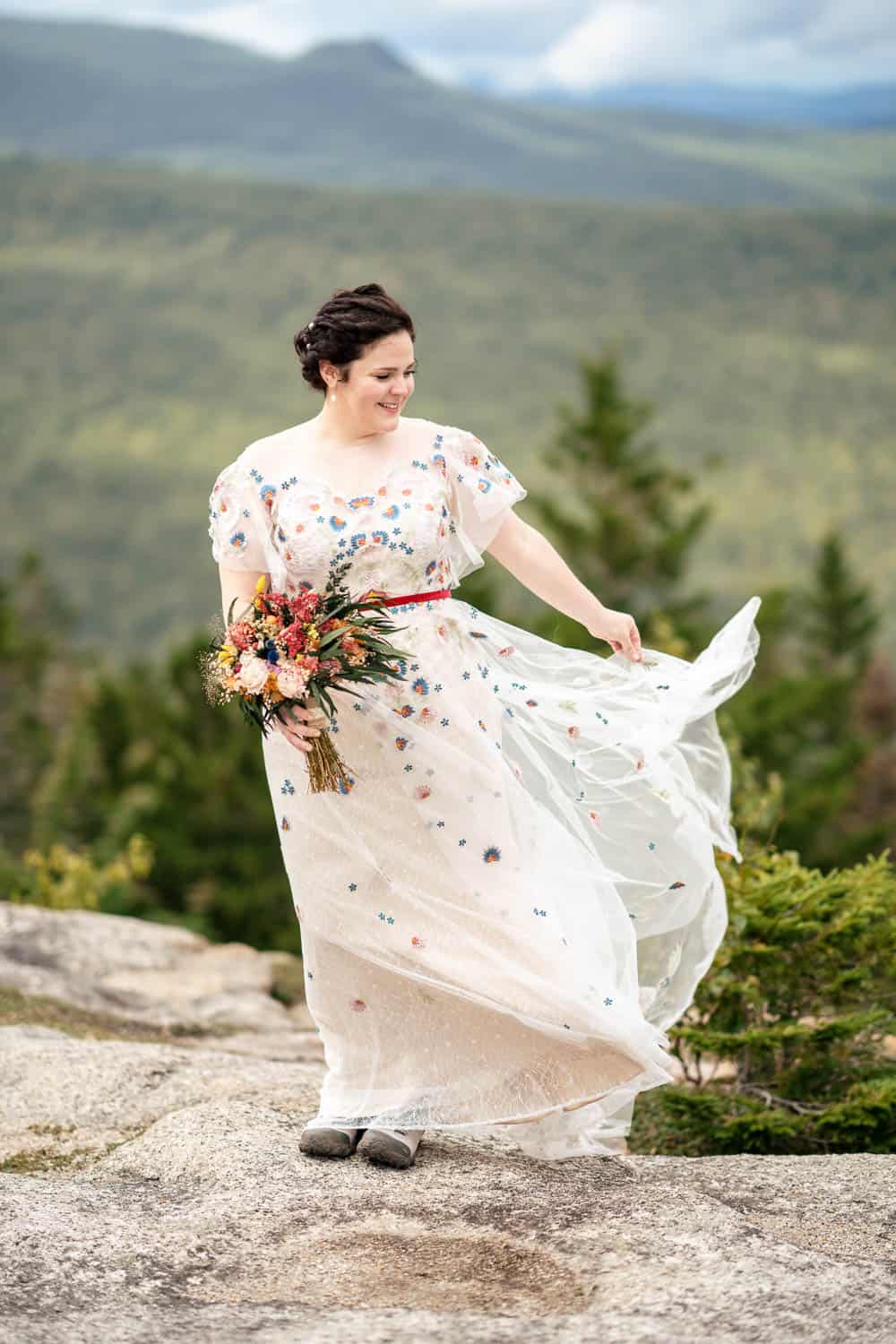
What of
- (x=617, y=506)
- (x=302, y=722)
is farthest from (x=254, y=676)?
(x=617, y=506)

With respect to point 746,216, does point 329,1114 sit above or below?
below

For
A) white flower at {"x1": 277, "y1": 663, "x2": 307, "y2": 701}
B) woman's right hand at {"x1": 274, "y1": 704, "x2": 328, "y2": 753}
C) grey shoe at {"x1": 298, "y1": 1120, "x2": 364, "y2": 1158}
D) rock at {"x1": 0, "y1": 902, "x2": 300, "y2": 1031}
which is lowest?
rock at {"x1": 0, "y1": 902, "x2": 300, "y2": 1031}

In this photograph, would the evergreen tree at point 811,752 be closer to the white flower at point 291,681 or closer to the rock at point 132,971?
the rock at point 132,971

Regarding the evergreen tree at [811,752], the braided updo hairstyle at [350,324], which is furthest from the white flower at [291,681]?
the evergreen tree at [811,752]

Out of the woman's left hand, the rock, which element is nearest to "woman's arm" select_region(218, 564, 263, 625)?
the woman's left hand

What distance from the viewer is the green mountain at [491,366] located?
407 ft

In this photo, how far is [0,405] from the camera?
154 meters

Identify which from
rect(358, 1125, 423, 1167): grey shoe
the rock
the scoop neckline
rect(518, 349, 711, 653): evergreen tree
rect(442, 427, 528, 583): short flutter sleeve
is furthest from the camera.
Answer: rect(518, 349, 711, 653): evergreen tree

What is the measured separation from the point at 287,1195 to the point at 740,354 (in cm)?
15691

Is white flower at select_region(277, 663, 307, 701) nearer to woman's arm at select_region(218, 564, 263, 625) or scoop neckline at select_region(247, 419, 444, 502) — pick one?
woman's arm at select_region(218, 564, 263, 625)

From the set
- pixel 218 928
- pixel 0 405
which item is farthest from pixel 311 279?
pixel 218 928

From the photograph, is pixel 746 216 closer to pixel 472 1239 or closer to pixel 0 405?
pixel 0 405

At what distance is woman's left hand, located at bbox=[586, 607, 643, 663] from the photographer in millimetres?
4660

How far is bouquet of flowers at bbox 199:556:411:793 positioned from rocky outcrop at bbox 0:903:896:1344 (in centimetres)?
111
